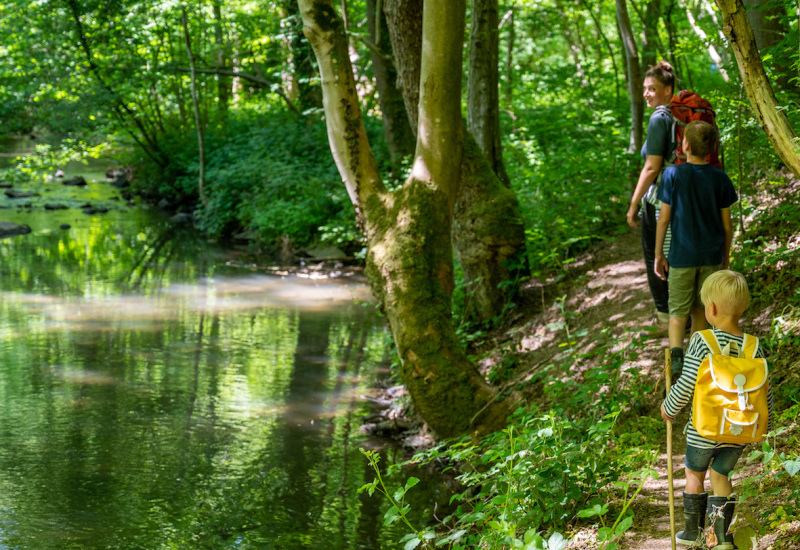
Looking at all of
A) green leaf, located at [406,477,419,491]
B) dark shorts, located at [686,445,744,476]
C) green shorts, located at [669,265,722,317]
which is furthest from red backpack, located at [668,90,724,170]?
green leaf, located at [406,477,419,491]

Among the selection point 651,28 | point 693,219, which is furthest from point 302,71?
point 693,219

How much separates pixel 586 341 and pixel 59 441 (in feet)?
15.5

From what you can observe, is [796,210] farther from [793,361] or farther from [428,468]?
[428,468]

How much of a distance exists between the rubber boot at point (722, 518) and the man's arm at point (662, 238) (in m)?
2.04

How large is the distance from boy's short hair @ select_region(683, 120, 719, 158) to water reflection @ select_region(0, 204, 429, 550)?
10.5 feet

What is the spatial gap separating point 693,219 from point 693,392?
1.80 meters

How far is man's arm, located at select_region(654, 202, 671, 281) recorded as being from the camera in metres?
4.86

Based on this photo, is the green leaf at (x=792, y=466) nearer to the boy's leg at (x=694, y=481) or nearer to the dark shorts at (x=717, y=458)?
the dark shorts at (x=717, y=458)

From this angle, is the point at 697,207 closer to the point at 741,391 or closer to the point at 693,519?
the point at 741,391

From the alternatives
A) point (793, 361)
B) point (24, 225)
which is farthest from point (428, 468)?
point (24, 225)

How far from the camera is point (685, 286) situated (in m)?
4.86

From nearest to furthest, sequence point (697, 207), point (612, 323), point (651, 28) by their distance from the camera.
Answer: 1. point (697, 207)
2. point (612, 323)
3. point (651, 28)

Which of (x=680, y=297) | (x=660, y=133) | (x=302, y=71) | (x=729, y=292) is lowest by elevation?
(x=680, y=297)

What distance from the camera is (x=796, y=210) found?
5.88 meters
